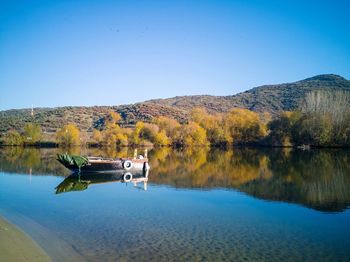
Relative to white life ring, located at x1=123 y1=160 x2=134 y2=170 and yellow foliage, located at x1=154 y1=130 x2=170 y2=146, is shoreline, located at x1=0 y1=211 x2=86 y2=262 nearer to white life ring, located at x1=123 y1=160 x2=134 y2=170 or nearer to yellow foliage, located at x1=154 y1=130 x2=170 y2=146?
white life ring, located at x1=123 y1=160 x2=134 y2=170

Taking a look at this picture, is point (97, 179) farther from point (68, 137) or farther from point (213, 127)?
point (213, 127)

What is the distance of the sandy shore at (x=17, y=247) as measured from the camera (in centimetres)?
1165

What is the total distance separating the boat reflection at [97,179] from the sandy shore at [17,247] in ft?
40.5

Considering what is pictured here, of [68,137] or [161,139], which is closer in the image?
[68,137]

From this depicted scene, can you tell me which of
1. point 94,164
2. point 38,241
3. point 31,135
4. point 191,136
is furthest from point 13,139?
point 38,241

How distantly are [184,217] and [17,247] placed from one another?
345 inches

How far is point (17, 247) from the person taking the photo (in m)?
12.6

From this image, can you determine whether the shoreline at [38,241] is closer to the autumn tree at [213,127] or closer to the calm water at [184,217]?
the calm water at [184,217]

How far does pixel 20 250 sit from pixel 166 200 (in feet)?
40.8

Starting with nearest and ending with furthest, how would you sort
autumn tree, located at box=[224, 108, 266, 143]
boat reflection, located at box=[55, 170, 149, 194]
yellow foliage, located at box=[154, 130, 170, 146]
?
boat reflection, located at box=[55, 170, 149, 194] < autumn tree, located at box=[224, 108, 266, 143] < yellow foliage, located at box=[154, 130, 170, 146]

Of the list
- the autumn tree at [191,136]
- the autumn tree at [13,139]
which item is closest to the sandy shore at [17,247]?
the autumn tree at [13,139]

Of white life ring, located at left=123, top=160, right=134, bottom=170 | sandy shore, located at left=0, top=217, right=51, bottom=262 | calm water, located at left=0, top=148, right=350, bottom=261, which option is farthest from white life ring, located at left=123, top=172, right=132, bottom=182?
sandy shore, located at left=0, top=217, right=51, bottom=262

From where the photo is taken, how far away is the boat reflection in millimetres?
29223

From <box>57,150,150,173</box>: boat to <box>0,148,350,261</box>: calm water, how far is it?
1.98 meters
